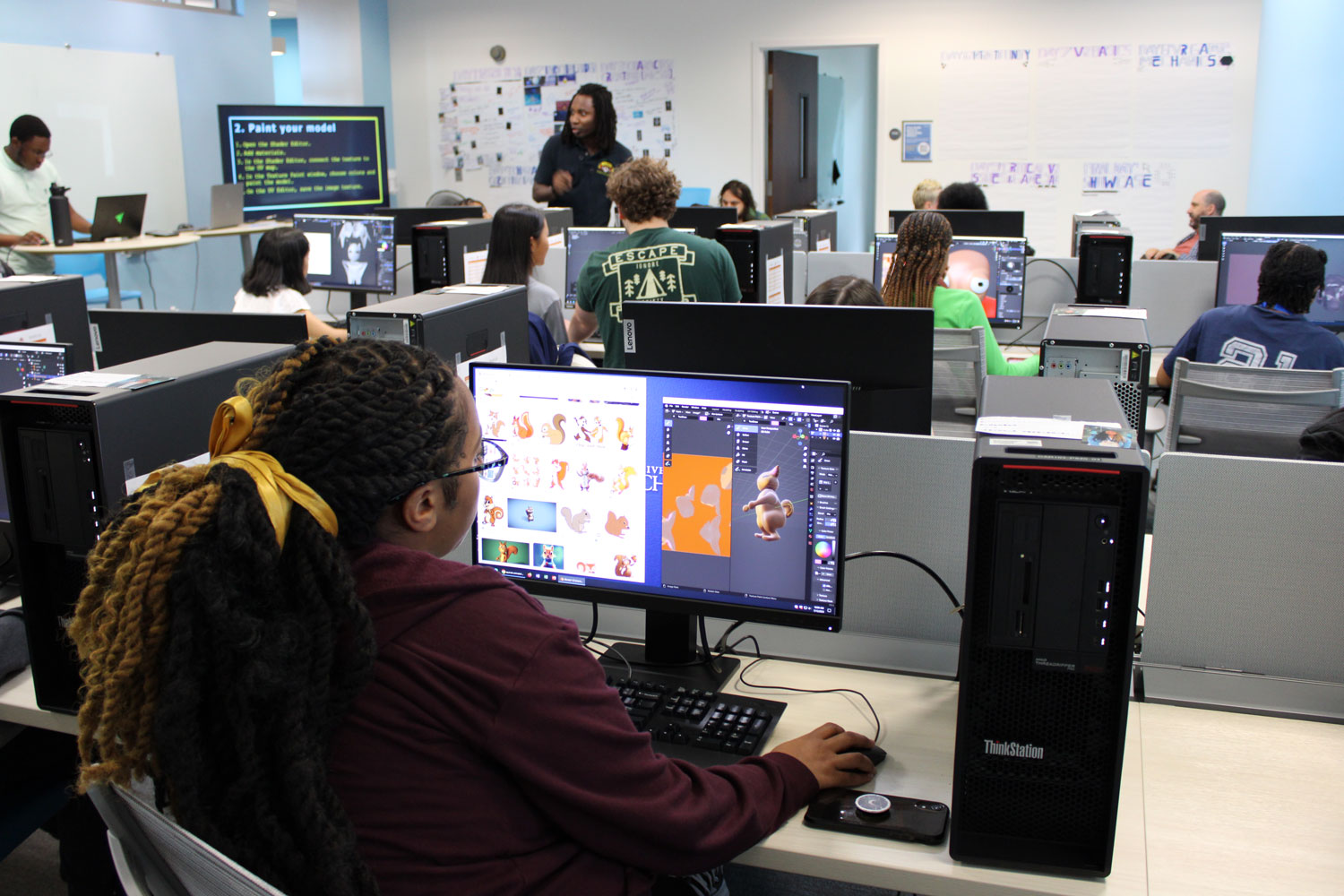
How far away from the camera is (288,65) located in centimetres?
1352

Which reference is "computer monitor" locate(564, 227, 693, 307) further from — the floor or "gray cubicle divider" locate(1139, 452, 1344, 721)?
"gray cubicle divider" locate(1139, 452, 1344, 721)

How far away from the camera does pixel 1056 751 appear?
108cm

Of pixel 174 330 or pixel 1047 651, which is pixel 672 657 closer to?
pixel 1047 651

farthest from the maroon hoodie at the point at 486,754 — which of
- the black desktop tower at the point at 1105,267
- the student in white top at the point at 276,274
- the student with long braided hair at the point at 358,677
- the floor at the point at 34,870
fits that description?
the black desktop tower at the point at 1105,267

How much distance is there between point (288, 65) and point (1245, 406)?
13.2 meters

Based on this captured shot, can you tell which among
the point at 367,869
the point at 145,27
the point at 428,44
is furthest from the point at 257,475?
the point at 428,44

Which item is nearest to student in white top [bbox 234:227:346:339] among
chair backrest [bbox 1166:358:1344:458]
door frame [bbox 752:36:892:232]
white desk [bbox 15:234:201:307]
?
white desk [bbox 15:234:201:307]

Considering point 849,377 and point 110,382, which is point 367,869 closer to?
point 110,382

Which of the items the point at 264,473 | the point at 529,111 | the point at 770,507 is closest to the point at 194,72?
the point at 529,111

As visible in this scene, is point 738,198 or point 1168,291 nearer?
point 1168,291

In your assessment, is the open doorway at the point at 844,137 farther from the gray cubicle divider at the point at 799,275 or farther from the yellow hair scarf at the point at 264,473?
the yellow hair scarf at the point at 264,473

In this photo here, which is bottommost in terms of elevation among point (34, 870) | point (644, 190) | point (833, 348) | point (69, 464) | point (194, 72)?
point (34, 870)

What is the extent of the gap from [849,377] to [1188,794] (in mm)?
802

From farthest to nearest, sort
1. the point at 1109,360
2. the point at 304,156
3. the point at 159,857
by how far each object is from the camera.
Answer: the point at 304,156
the point at 1109,360
the point at 159,857
